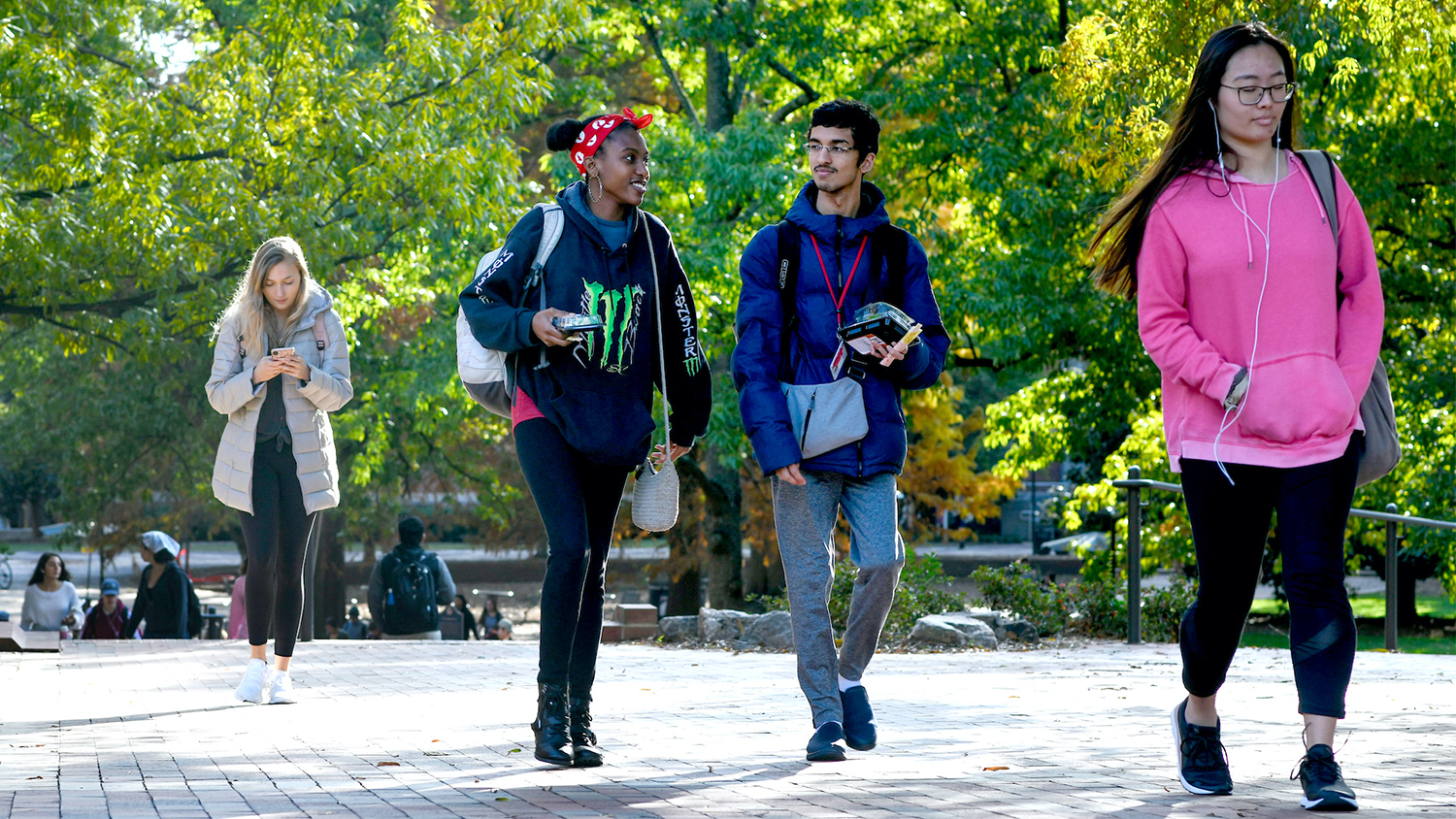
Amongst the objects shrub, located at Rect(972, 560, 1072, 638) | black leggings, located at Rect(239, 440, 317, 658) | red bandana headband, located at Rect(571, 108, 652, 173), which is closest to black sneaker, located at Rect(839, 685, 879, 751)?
red bandana headband, located at Rect(571, 108, 652, 173)

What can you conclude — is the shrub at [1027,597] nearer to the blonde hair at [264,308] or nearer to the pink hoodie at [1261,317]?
the blonde hair at [264,308]

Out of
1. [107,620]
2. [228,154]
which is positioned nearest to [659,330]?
[228,154]

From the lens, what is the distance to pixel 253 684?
6910 millimetres

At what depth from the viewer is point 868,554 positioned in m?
4.99

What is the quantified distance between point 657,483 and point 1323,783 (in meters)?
2.14

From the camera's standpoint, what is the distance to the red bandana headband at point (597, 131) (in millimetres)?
4988

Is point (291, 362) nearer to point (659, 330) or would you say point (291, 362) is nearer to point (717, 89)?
point (659, 330)

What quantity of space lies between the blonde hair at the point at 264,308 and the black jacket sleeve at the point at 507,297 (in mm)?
2281

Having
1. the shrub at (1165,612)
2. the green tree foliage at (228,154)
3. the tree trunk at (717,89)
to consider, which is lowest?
the shrub at (1165,612)

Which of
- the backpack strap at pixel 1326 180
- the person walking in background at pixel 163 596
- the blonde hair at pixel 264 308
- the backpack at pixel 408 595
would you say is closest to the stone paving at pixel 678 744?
the backpack strap at pixel 1326 180

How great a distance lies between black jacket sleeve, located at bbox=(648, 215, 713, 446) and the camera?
201 inches

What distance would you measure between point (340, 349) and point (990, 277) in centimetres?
1127

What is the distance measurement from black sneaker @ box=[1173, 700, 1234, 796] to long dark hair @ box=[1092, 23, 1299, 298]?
1.23 metres

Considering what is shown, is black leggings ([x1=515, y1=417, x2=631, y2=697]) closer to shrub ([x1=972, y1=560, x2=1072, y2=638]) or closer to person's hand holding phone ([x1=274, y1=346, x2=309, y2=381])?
person's hand holding phone ([x1=274, y1=346, x2=309, y2=381])
